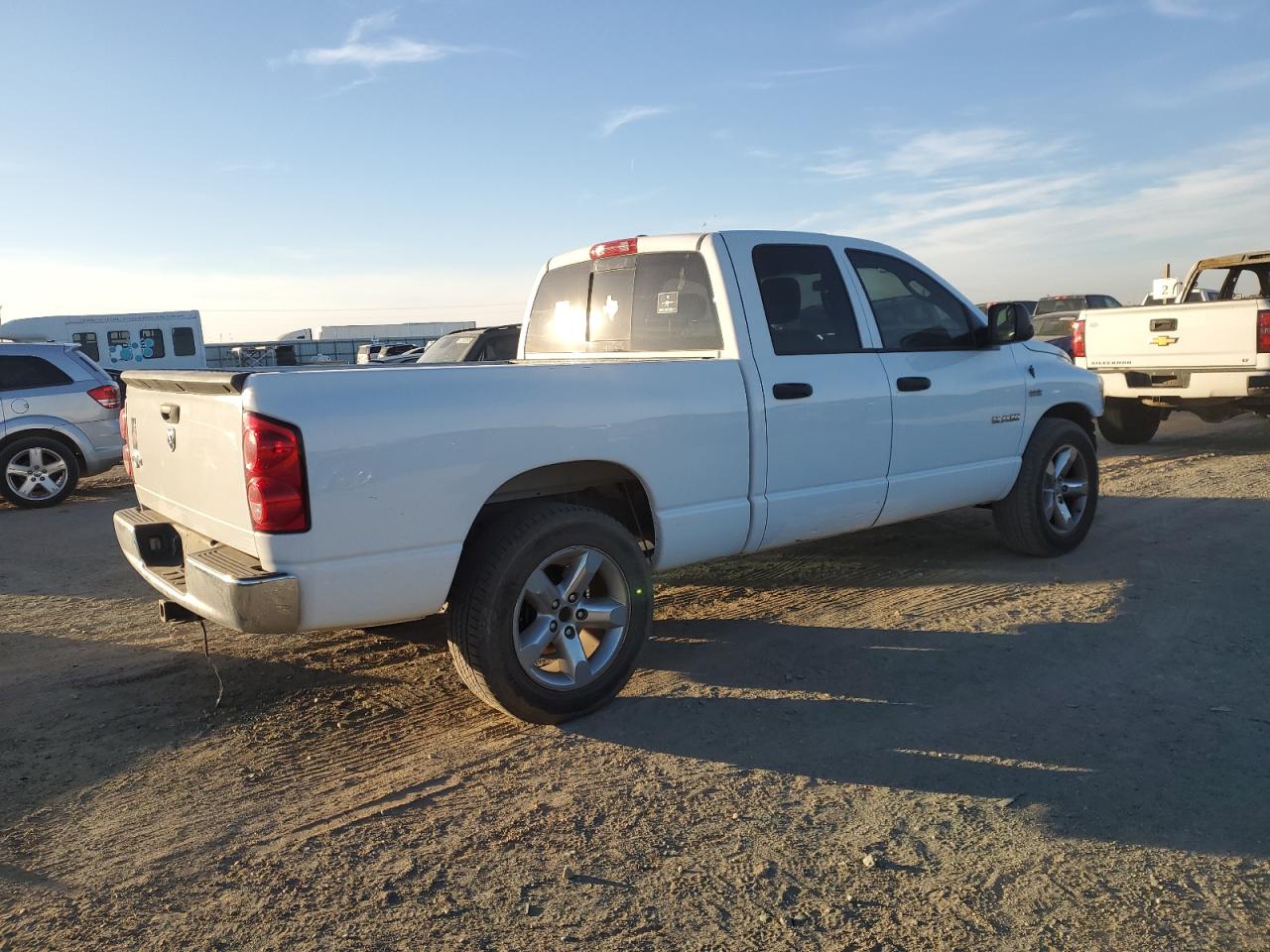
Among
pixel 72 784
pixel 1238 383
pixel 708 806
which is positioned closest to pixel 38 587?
pixel 72 784

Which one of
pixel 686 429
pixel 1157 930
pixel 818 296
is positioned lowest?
pixel 1157 930

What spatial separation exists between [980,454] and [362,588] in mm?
3705

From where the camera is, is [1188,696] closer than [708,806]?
No

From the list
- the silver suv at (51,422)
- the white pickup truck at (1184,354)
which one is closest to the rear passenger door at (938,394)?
the white pickup truck at (1184,354)

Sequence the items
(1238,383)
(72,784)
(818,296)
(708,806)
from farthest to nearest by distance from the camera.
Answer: (1238,383)
(818,296)
(72,784)
(708,806)

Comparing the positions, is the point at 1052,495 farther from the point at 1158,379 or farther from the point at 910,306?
the point at 1158,379

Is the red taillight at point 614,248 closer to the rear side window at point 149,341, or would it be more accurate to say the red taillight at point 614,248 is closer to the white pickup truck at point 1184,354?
the white pickup truck at point 1184,354

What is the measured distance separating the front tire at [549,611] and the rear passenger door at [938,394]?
1.82m

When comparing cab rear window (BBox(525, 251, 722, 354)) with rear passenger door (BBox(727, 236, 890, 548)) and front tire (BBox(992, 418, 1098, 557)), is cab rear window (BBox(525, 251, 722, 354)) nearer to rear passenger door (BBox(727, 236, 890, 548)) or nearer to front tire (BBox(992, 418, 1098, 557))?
rear passenger door (BBox(727, 236, 890, 548))

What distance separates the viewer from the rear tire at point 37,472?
1019cm

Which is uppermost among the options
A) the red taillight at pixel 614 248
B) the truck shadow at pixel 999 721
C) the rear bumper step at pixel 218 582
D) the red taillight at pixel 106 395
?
the red taillight at pixel 614 248

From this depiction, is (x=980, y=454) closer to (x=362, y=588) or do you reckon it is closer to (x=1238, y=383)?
(x=362, y=588)

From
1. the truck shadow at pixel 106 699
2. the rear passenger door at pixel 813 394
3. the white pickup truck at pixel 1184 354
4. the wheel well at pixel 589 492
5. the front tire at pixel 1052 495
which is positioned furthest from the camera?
the white pickup truck at pixel 1184 354

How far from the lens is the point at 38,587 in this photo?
21.3 ft
